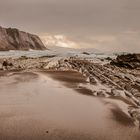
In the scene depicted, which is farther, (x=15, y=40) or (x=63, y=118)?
(x=15, y=40)

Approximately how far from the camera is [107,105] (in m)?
9.33

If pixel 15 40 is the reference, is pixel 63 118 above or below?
below

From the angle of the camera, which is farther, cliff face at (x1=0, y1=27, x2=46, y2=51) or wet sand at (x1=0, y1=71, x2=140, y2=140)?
cliff face at (x1=0, y1=27, x2=46, y2=51)

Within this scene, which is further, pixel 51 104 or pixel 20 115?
pixel 51 104

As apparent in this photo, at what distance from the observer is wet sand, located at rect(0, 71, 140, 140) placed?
6301 mm

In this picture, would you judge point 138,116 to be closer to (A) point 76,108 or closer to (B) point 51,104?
(A) point 76,108

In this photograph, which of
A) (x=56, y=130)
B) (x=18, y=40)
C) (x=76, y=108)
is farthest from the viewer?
(x=18, y=40)

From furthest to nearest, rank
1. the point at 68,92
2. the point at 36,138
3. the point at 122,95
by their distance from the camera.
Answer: the point at 68,92 < the point at 122,95 < the point at 36,138

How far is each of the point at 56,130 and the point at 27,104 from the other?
9.11 ft

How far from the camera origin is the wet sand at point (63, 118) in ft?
20.7

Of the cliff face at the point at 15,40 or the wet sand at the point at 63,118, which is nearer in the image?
the wet sand at the point at 63,118

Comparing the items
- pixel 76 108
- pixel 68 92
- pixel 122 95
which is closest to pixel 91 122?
pixel 76 108

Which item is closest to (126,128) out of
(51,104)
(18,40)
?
(51,104)

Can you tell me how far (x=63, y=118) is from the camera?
770 cm
